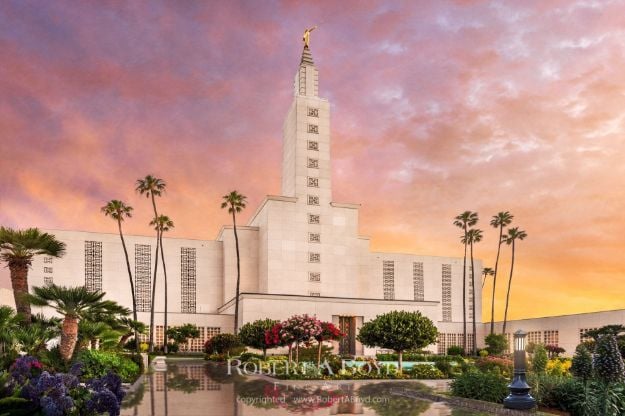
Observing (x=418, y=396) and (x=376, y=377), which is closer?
(x=418, y=396)

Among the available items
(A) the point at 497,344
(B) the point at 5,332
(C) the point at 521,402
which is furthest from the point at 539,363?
(A) the point at 497,344

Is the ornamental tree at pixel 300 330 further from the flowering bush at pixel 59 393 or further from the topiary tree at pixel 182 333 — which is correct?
the topiary tree at pixel 182 333

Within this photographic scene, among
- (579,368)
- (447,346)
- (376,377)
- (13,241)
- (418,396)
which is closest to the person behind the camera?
(579,368)

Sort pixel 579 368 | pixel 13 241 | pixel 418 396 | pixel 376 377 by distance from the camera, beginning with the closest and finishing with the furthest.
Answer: pixel 579 368
pixel 418 396
pixel 13 241
pixel 376 377

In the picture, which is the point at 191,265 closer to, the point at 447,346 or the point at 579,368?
the point at 447,346

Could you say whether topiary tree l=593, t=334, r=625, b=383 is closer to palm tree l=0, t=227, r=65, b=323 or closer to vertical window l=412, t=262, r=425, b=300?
palm tree l=0, t=227, r=65, b=323

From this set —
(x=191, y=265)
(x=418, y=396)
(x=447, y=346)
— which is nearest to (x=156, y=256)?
(x=191, y=265)

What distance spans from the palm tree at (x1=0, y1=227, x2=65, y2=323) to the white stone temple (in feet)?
110

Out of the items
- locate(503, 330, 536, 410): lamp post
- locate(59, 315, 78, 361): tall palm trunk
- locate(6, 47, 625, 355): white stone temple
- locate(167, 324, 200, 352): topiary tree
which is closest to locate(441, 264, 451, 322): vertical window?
locate(6, 47, 625, 355): white stone temple

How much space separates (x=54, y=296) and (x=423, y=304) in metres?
43.3

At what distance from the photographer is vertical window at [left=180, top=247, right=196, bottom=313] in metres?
65.1

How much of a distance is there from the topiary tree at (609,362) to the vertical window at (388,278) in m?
57.3

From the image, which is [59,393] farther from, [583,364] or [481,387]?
[481,387]

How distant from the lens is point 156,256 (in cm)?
6019
